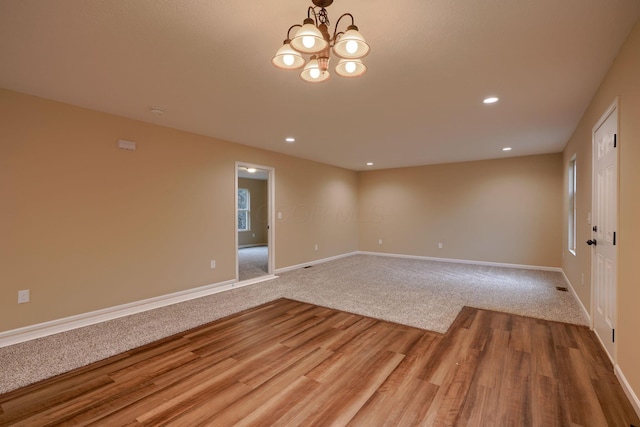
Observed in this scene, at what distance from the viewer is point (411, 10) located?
1.69m

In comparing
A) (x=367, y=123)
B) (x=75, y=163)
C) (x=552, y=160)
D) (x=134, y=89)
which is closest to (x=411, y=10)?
(x=367, y=123)

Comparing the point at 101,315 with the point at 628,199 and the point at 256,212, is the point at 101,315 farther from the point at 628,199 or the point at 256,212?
the point at 256,212

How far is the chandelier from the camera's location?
4.97 feet

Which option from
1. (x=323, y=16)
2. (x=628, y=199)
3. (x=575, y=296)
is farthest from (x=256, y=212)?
(x=628, y=199)

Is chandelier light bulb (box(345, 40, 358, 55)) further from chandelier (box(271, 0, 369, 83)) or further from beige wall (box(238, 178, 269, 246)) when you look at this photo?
beige wall (box(238, 178, 269, 246))

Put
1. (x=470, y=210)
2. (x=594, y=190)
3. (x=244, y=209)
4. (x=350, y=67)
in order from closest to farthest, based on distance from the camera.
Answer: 1. (x=350, y=67)
2. (x=594, y=190)
3. (x=470, y=210)
4. (x=244, y=209)

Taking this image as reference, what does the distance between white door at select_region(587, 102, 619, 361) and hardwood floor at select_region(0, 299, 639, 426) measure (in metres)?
0.27

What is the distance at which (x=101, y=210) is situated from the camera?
3410 millimetres

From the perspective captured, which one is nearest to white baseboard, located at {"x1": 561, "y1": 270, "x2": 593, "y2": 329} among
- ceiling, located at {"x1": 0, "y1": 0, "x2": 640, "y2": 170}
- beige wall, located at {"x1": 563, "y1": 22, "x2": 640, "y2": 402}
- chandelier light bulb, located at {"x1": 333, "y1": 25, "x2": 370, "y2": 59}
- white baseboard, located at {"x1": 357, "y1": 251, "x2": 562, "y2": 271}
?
white baseboard, located at {"x1": 357, "y1": 251, "x2": 562, "y2": 271}

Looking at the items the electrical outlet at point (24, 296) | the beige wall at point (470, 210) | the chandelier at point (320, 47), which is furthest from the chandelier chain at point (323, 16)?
the beige wall at point (470, 210)

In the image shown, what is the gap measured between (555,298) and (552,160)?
3219mm

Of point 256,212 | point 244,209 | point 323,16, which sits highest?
point 323,16

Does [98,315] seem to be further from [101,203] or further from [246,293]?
[246,293]

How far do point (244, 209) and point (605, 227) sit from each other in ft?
31.1
